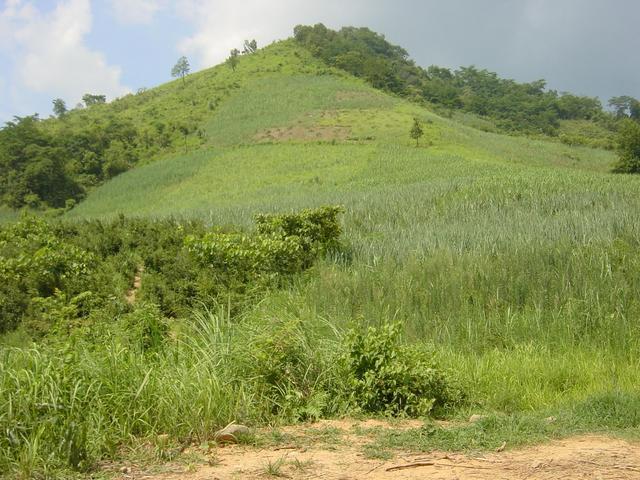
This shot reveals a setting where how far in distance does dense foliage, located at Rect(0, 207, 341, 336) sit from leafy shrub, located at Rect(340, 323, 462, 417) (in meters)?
3.43

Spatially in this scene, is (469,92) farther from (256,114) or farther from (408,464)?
(408,464)

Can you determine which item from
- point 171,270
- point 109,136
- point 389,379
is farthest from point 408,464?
point 109,136

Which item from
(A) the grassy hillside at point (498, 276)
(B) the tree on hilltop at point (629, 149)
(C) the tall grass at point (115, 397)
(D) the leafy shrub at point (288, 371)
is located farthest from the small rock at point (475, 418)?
(B) the tree on hilltop at point (629, 149)

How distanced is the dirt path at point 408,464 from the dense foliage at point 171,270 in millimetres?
4563

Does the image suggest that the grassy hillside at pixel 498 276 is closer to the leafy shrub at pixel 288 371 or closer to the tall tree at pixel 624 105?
the leafy shrub at pixel 288 371

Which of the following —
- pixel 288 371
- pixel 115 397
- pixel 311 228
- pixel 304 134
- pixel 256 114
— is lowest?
pixel 288 371

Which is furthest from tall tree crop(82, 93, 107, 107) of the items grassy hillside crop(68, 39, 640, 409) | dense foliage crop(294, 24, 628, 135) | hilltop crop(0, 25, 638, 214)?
grassy hillside crop(68, 39, 640, 409)

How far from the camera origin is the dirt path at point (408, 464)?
3883 mm

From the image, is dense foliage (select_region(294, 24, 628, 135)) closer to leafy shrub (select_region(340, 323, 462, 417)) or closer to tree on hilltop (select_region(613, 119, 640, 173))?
tree on hilltop (select_region(613, 119, 640, 173))

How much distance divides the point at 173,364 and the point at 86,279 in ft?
21.2

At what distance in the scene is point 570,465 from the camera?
157 inches

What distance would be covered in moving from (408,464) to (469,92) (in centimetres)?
10774

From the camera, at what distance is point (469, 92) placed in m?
106

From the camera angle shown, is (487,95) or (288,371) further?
(487,95)
